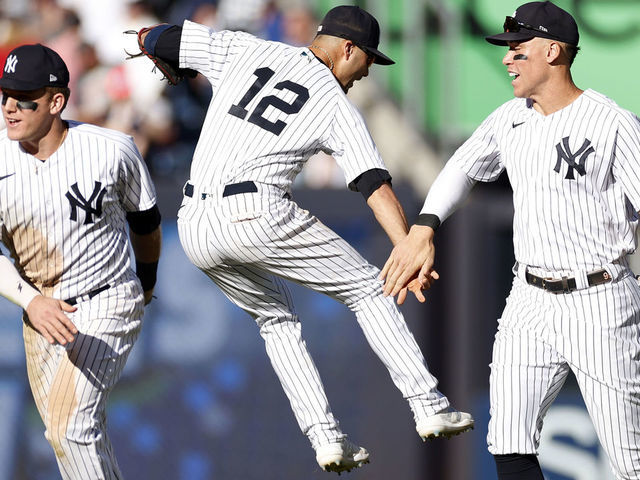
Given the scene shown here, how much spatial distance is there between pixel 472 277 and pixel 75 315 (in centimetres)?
374

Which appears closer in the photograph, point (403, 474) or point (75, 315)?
point (75, 315)

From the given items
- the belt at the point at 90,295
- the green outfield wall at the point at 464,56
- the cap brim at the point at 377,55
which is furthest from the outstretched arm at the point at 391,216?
the green outfield wall at the point at 464,56

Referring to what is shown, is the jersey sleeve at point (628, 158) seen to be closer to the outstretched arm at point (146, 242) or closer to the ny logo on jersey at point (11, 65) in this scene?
the outstretched arm at point (146, 242)

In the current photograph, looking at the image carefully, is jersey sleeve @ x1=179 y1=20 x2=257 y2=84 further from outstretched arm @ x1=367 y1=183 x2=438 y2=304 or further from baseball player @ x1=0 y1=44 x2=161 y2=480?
outstretched arm @ x1=367 y1=183 x2=438 y2=304

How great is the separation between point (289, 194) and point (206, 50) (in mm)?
730

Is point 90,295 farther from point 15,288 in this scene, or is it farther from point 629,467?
point 629,467

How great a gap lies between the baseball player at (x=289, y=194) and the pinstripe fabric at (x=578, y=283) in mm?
333

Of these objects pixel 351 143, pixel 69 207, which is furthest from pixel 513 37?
pixel 69 207

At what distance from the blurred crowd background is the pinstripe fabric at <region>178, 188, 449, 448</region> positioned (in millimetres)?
2899

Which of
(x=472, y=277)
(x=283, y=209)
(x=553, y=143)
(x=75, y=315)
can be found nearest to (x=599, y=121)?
(x=553, y=143)

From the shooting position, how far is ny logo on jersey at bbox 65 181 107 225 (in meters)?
4.92

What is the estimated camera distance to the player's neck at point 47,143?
194 inches

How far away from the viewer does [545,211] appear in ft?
15.3

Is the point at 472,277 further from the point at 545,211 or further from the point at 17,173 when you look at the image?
the point at 17,173
